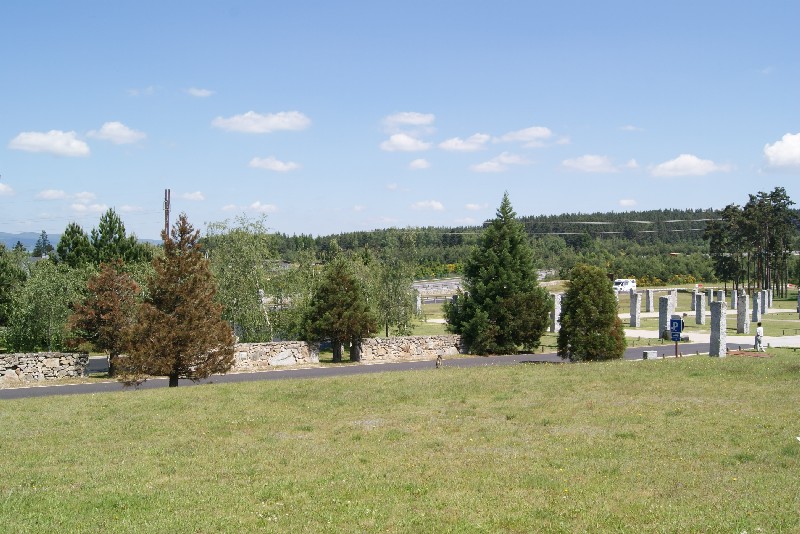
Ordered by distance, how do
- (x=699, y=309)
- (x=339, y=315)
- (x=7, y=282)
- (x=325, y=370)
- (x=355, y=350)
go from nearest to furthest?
(x=325, y=370) < (x=339, y=315) < (x=355, y=350) < (x=7, y=282) < (x=699, y=309)

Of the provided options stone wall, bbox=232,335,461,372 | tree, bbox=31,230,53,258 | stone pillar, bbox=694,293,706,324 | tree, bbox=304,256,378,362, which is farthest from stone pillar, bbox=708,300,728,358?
tree, bbox=31,230,53,258

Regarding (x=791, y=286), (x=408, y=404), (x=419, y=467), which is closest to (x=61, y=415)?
(x=408, y=404)

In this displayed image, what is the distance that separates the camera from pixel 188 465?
1142cm

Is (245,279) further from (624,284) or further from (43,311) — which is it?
(624,284)

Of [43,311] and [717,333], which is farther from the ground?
[43,311]

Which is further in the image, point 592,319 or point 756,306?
point 756,306

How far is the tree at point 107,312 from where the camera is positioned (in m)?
29.2

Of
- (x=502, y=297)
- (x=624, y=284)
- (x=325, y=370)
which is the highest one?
(x=624, y=284)

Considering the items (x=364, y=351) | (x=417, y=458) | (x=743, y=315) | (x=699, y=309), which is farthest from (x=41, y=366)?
(x=699, y=309)

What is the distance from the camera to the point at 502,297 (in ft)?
120

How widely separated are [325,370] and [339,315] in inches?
189

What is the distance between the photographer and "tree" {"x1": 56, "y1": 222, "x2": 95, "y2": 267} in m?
44.4

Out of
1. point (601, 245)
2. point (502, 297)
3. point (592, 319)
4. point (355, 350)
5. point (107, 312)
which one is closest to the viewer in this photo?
point (592, 319)

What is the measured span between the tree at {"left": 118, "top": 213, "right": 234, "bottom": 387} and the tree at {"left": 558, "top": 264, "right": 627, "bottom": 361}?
520 inches
